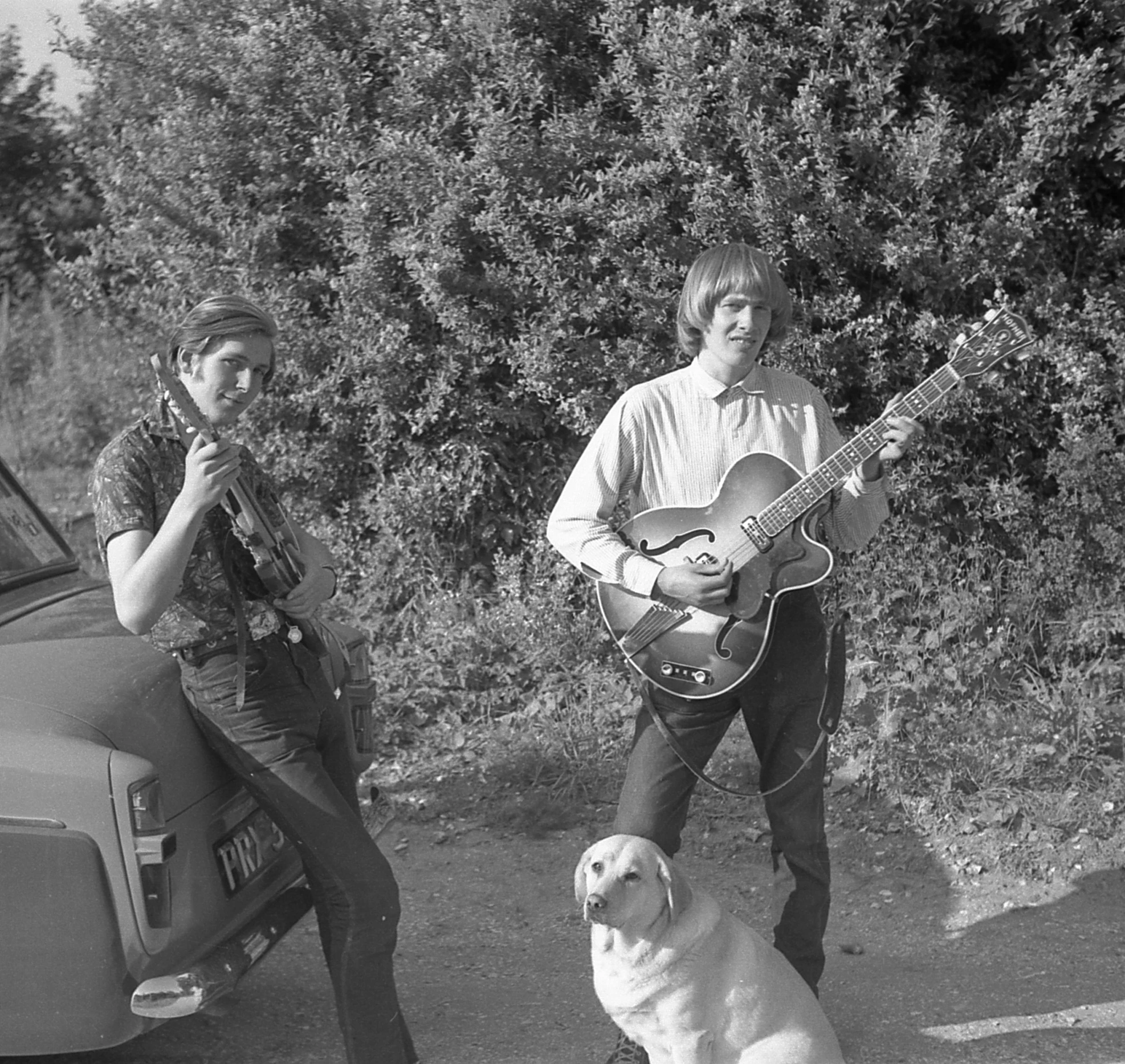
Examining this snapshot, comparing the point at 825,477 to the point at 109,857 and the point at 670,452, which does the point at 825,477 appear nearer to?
the point at 670,452

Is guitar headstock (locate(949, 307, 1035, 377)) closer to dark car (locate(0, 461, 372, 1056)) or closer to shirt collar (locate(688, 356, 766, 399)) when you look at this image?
shirt collar (locate(688, 356, 766, 399))

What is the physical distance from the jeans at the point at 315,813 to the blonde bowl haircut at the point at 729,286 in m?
1.30

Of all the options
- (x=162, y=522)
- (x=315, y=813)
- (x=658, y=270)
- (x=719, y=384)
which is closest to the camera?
(x=162, y=522)

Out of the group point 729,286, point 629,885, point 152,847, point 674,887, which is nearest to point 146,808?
point 152,847

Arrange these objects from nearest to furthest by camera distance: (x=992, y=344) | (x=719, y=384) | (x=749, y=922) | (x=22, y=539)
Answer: (x=719, y=384) → (x=992, y=344) → (x=22, y=539) → (x=749, y=922)

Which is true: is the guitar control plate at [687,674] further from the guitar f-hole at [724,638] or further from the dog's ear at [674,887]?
the dog's ear at [674,887]

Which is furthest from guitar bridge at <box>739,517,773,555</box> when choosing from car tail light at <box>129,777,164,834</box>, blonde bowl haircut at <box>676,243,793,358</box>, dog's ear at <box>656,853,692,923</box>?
car tail light at <box>129,777,164,834</box>

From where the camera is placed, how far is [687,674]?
11.4 ft

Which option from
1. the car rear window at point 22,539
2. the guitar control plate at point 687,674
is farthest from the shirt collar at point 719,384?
the car rear window at point 22,539

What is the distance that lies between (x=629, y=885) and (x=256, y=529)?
1.20m

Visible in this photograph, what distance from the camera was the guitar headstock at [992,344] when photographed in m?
3.59

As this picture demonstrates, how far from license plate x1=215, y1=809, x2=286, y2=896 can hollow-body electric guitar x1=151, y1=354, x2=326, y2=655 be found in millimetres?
509

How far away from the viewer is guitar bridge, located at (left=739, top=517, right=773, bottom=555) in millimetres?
3418

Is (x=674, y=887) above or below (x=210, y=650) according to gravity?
below
